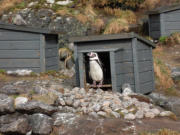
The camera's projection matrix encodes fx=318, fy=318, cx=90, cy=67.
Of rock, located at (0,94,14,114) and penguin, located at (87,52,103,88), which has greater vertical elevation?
penguin, located at (87,52,103,88)

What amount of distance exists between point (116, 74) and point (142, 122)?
2.61m

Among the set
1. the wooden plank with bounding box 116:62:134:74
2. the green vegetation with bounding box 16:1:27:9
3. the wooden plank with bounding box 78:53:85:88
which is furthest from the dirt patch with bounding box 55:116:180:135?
the green vegetation with bounding box 16:1:27:9

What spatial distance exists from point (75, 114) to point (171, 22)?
38.6 ft

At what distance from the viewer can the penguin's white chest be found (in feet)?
30.8

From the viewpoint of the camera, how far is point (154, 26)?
57.0 ft

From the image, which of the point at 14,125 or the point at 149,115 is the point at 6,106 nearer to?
the point at 14,125

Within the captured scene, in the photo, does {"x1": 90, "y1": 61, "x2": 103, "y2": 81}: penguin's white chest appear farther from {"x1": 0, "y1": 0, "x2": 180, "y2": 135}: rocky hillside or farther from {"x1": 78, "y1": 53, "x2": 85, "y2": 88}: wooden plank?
{"x1": 0, "y1": 0, "x2": 180, "y2": 135}: rocky hillside

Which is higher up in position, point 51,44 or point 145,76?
point 51,44

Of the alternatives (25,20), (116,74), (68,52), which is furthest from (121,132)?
(25,20)

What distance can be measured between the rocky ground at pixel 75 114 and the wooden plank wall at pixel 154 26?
9675 millimetres

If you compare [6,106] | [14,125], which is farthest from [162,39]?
[14,125]

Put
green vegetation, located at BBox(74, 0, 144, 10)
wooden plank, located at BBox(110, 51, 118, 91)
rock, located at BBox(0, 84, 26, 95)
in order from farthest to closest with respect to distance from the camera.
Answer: green vegetation, located at BBox(74, 0, 144, 10) → wooden plank, located at BBox(110, 51, 118, 91) → rock, located at BBox(0, 84, 26, 95)

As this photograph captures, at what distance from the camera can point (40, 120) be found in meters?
6.20

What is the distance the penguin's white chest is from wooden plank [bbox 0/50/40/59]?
3331 mm
